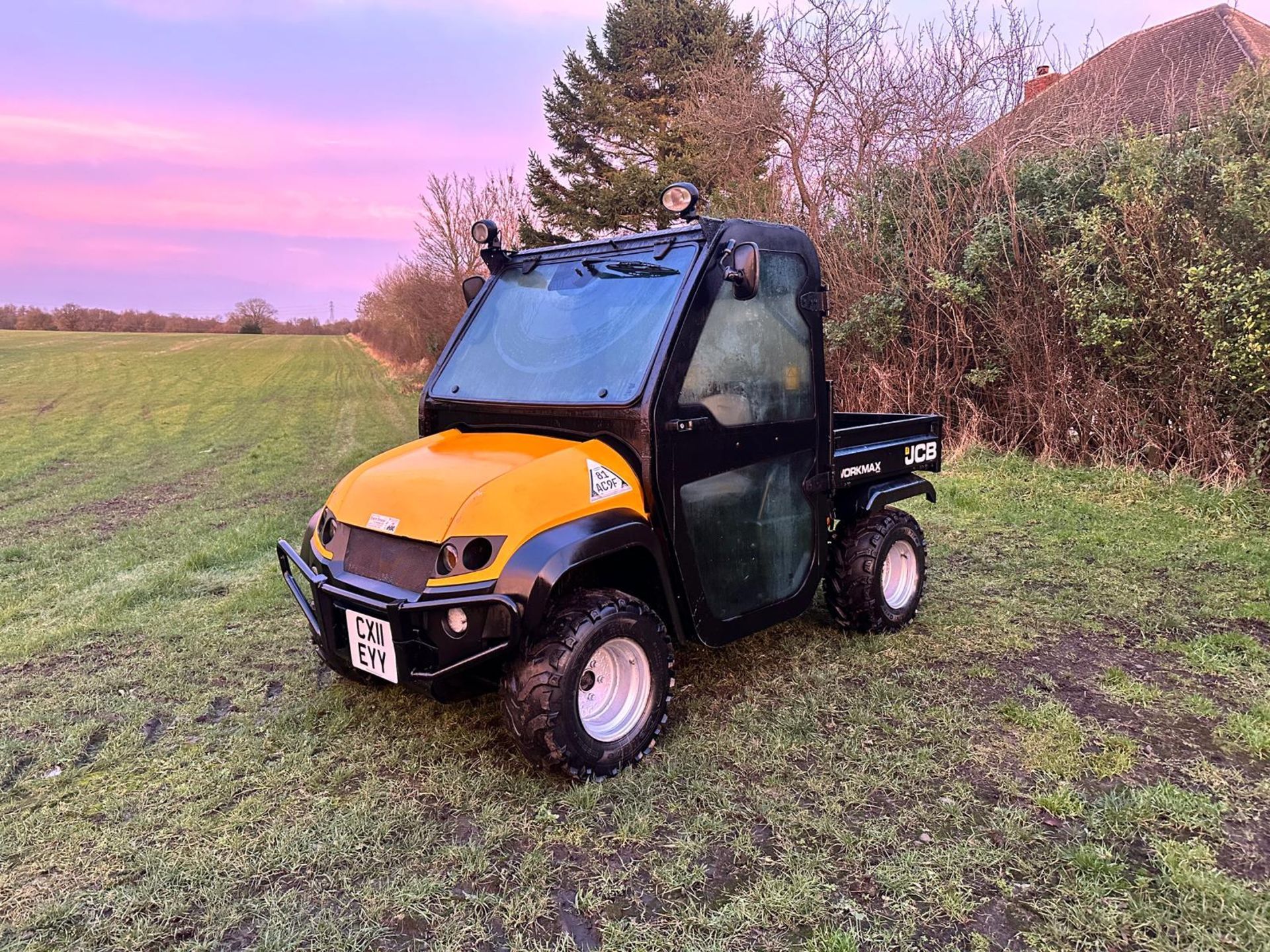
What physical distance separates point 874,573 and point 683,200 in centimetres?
221

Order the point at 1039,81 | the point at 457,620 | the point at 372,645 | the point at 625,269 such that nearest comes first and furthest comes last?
1. the point at 457,620
2. the point at 372,645
3. the point at 625,269
4. the point at 1039,81

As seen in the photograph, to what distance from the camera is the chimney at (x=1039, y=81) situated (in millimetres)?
11633

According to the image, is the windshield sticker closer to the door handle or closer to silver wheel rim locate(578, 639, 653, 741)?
silver wheel rim locate(578, 639, 653, 741)

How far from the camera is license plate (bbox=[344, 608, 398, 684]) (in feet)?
9.24

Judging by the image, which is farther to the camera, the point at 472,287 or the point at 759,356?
the point at 472,287

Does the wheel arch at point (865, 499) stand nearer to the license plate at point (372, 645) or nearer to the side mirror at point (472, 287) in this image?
the side mirror at point (472, 287)

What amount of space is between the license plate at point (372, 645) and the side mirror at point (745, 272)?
6.13 ft

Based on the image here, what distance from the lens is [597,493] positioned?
9.91 feet

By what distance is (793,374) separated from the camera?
3727 millimetres

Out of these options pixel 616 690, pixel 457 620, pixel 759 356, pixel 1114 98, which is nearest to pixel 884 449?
pixel 759 356

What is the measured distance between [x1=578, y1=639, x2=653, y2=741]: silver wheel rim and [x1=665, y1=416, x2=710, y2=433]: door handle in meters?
0.86

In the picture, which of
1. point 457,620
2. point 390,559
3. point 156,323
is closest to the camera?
point 457,620

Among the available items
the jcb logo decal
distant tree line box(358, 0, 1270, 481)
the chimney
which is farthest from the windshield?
the chimney

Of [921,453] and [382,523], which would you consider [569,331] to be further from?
[921,453]
